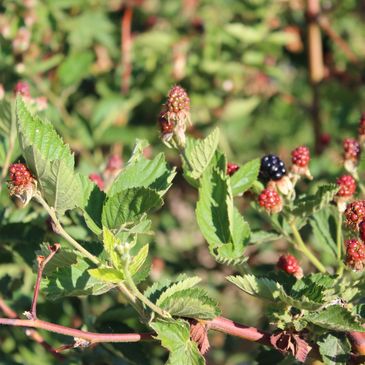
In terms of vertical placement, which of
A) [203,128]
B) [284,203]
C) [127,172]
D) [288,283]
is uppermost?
[127,172]

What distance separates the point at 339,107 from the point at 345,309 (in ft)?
5.77

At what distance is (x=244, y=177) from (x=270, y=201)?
70mm

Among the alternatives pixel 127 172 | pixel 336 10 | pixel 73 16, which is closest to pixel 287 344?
pixel 127 172

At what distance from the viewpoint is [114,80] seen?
261 centimetres

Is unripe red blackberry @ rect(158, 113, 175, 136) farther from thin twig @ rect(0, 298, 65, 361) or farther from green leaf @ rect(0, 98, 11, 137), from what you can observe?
thin twig @ rect(0, 298, 65, 361)

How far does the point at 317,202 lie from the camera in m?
1.32

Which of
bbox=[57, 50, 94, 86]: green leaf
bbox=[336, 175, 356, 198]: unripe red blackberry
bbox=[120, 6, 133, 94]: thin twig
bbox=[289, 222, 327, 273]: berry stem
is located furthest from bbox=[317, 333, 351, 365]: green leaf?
bbox=[120, 6, 133, 94]: thin twig

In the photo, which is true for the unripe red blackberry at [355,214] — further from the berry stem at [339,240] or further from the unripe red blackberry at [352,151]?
the unripe red blackberry at [352,151]

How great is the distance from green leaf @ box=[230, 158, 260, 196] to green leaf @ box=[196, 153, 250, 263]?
46mm

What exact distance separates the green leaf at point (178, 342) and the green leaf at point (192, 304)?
2 cm

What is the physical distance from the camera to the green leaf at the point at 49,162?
1.09m

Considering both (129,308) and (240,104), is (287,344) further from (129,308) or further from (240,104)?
(240,104)

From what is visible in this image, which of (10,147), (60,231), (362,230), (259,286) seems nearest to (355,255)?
(362,230)

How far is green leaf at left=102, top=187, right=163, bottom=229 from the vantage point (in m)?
1.14
